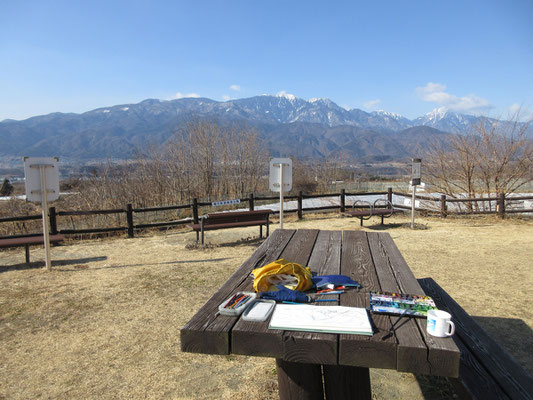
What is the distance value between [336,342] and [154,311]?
3.46 metres

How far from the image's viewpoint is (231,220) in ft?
27.6

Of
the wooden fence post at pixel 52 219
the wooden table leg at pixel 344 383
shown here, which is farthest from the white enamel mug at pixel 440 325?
the wooden fence post at pixel 52 219

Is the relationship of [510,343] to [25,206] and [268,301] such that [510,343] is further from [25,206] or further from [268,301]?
[25,206]

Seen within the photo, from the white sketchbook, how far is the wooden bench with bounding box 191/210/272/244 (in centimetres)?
631

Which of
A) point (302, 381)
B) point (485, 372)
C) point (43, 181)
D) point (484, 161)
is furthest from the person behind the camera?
point (484, 161)

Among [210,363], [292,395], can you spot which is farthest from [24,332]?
[292,395]

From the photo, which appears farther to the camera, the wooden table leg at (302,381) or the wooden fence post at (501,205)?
the wooden fence post at (501,205)

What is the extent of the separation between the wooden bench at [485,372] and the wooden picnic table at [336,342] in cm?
55

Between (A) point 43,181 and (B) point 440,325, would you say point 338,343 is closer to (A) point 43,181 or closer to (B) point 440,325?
(B) point 440,325

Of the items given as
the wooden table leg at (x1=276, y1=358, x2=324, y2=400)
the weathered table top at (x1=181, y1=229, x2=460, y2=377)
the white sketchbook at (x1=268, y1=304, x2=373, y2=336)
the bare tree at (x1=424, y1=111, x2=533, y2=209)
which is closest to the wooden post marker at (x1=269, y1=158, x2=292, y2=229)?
the weathered table top at (x1=181, y1=229, x2=460, y2=377)

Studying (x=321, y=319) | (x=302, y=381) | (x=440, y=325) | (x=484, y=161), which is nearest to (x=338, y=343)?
(x=321, y=319)

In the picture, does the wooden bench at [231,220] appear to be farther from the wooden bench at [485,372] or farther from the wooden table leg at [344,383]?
the wooden table leg at [344,383]

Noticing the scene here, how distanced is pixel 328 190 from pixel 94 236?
17359 millimetres

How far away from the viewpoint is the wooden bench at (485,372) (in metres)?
2.03
